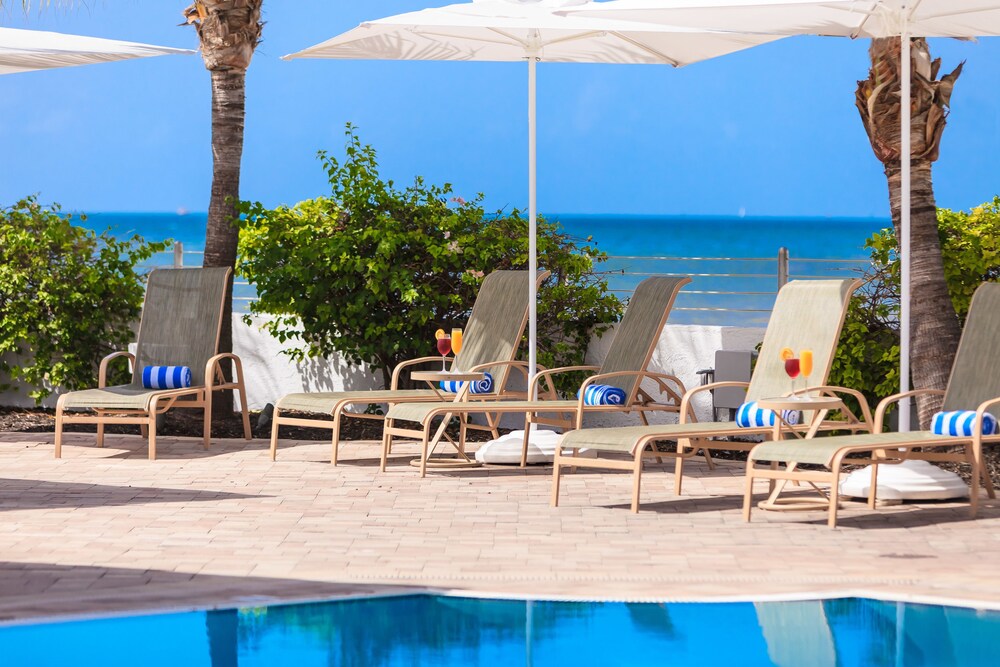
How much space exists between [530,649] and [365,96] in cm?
5217

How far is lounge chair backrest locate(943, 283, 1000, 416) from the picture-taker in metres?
6.64

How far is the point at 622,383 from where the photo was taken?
7.96 metres

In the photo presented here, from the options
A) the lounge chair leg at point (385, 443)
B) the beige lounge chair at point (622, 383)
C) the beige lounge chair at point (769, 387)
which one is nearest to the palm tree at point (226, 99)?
the lounge chair leg at point (385, 443)

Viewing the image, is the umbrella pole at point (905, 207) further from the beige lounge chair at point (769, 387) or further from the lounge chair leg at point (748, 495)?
the lounge chair leg at point (748, 495)

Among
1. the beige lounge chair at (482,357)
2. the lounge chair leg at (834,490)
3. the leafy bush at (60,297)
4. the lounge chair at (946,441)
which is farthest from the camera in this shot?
the leafy bush at (60,297)

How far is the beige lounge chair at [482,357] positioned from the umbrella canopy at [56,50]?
2292 millimetres

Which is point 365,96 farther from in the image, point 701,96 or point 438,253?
point 438,253

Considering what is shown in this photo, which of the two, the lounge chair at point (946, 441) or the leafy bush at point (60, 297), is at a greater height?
the leafy bush at point (60, 297)

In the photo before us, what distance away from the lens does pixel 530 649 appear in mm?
3934

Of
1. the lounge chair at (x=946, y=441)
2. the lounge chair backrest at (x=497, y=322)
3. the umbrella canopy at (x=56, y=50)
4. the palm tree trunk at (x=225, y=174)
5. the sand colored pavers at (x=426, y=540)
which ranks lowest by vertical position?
the sand colored pavers at (x=426, y=540)

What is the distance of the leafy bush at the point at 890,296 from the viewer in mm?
8461

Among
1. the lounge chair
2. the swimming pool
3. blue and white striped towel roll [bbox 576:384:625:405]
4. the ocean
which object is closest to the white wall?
blue and white striped towel roll [bbox 576:384:625:405]

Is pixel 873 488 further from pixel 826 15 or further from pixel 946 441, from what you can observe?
pixel 826 15

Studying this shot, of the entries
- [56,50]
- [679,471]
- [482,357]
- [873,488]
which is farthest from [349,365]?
[873,488]
